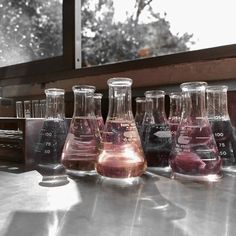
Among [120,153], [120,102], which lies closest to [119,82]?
[120,102]

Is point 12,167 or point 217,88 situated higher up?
point 217,88

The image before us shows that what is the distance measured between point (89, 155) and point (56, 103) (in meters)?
0.21

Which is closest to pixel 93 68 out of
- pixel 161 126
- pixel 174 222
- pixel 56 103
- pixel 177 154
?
pixel 56 103

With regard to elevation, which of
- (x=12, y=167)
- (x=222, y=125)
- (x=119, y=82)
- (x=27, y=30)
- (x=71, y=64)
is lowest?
→ (x=12, y=167)

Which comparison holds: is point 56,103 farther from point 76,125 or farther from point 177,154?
point 177,154

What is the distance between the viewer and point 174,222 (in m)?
0.40

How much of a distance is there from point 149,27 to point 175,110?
1.33 metres

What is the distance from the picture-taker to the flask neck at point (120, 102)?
2.34 ft

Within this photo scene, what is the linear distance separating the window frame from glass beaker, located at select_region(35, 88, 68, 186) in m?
0.33

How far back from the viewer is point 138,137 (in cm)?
72

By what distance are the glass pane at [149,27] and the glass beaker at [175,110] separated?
29cm

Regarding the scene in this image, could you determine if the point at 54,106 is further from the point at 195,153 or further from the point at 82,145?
the point at 195,153

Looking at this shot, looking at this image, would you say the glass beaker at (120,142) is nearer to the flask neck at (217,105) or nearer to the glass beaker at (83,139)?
the glass beaker at (83,139)

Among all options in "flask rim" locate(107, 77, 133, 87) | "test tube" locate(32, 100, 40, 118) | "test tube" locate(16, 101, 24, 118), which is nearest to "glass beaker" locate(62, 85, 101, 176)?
"flask rim" locate(107, 77, 133, 87)
